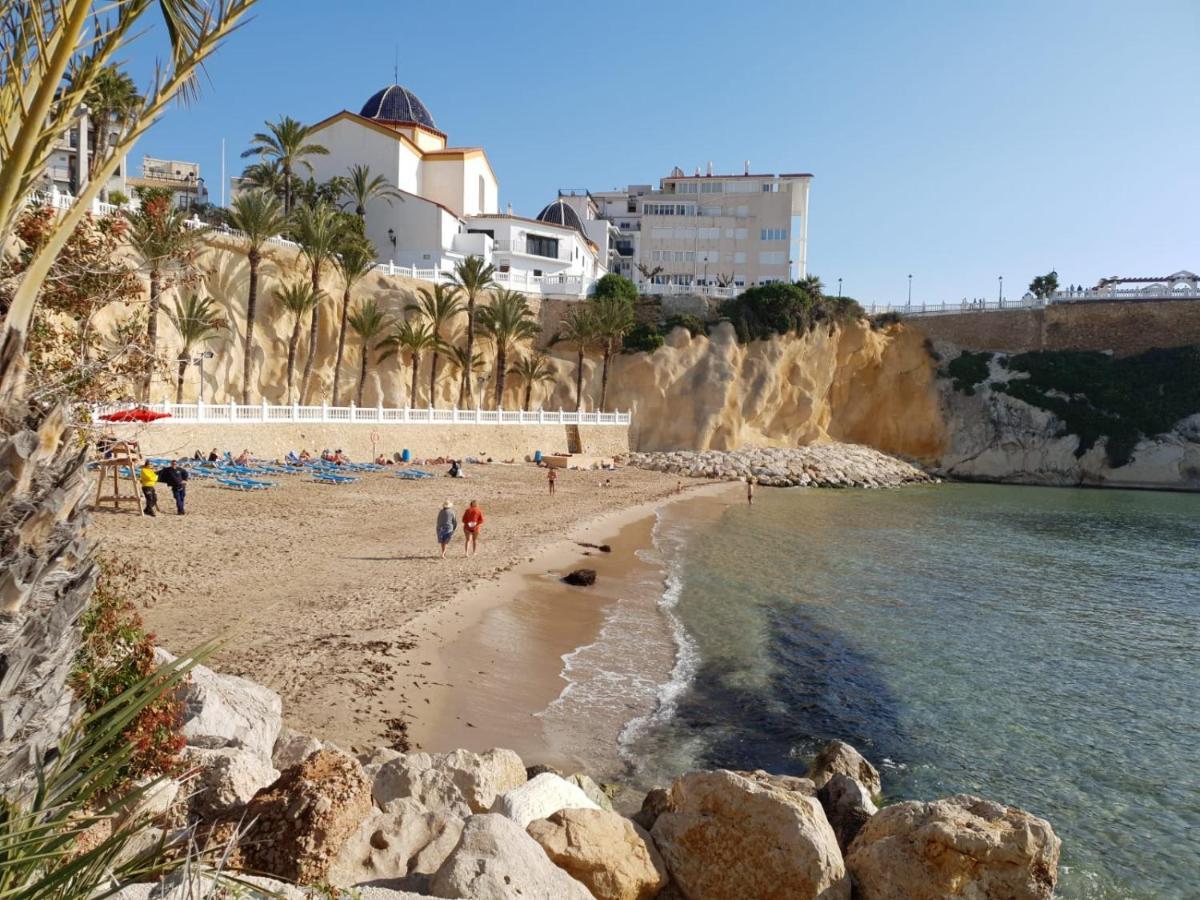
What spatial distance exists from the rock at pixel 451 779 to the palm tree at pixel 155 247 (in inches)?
148

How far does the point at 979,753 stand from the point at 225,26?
11.1 metres

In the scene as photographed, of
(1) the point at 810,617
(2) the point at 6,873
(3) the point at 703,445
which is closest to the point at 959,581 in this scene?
(1) the point at 810,617

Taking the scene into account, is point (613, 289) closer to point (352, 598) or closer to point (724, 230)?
point (724, 230)

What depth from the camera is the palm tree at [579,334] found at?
52094mm

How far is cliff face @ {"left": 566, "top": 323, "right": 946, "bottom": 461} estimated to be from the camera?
57969 millimetres

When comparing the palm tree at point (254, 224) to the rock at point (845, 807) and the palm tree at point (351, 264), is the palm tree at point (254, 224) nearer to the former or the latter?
the palm tree at point (351, 264)

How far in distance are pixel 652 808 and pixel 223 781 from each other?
382cm

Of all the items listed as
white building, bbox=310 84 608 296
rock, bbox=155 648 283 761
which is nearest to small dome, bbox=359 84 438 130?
white building, bbox=310 84 608 296

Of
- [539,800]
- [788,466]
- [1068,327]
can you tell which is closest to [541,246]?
[788,466]

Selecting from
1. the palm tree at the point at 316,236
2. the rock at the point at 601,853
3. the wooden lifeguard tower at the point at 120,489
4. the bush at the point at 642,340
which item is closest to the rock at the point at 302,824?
the rock at the point at 601,853

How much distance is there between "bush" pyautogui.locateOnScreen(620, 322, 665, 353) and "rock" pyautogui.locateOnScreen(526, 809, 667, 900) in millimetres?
52788

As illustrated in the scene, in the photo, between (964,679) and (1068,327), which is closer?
(964,679)

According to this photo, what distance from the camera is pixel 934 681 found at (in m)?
13.3

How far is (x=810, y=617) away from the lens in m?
17.0
